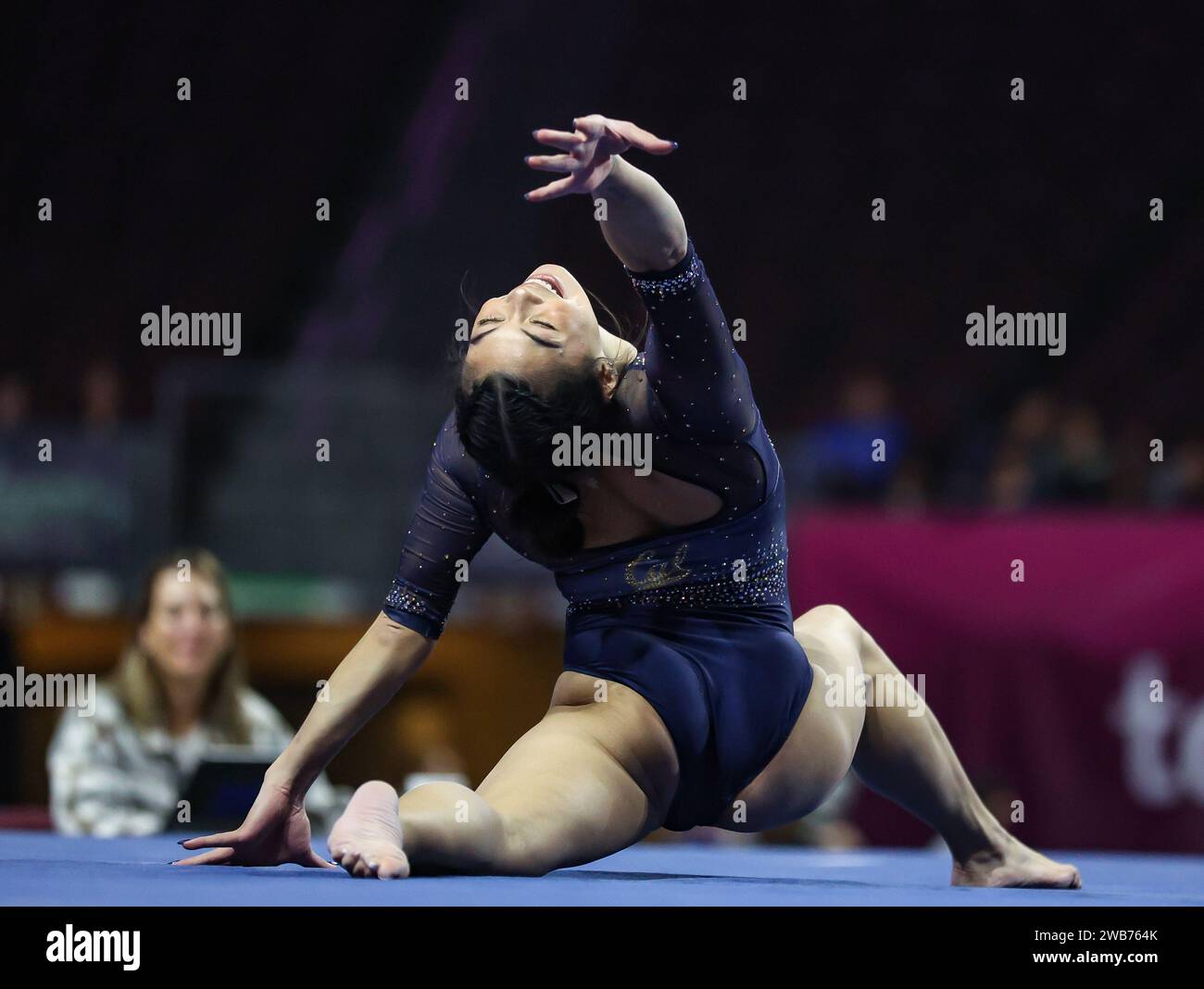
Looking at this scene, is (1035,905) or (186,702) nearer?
(1035,905)

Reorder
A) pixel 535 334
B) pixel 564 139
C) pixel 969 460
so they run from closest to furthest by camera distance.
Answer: pixel 564 139 → pixel 535 334 → pixel 969 460

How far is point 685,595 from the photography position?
2271mm

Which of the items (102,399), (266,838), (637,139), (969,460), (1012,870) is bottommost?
(1012,870)

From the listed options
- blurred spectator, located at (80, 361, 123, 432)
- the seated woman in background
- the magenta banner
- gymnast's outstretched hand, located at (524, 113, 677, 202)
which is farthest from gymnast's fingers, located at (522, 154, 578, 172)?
blurred spectator, located at (80, 361, 123, 432)

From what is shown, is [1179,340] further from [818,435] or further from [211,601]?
[211,601]

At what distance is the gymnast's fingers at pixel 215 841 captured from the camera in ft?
7.23

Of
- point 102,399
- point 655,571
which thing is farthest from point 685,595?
point 102,399

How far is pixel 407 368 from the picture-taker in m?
6.88

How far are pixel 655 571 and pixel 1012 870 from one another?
75cm

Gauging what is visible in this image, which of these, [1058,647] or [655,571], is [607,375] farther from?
[1058,647]

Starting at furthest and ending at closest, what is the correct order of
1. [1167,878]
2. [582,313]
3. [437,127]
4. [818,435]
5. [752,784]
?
[437,127] → [818,435] → [1167,878] → [752,784] → [582,313]

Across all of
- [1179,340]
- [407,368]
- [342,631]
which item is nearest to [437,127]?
[407,368]

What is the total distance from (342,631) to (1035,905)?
12.0 ft

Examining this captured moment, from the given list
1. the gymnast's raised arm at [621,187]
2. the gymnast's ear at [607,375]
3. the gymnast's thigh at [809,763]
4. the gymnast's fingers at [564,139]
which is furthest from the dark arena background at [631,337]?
the gymnast's fingers at [564,139]
